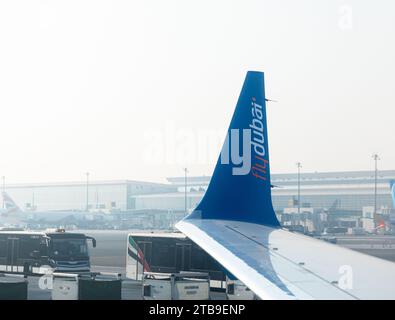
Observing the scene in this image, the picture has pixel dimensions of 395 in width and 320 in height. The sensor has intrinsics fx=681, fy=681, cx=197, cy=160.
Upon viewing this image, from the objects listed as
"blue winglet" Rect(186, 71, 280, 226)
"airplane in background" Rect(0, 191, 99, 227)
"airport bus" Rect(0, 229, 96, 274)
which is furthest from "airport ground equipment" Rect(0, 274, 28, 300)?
"airplane in background" Rect(0, 191, 99, 227)

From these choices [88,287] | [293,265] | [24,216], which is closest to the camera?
[293,265]

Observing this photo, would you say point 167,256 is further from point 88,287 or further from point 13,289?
point 13,289

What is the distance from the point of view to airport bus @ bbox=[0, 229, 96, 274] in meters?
44.1

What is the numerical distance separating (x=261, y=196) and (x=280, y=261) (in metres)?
6.77

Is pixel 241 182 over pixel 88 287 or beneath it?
over

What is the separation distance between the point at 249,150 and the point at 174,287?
13609mm

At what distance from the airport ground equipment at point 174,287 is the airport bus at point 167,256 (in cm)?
594

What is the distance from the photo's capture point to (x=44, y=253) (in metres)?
44.7

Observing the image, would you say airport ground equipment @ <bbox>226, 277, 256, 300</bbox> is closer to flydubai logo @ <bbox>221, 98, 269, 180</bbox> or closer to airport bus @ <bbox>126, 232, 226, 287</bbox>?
airport bus @ <bbox>126, 232, 226, 287</bbox>

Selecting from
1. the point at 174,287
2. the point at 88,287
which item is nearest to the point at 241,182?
the point at 88,287

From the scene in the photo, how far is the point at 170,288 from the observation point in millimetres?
30016

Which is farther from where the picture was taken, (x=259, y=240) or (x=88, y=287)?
(x=88, y=287)

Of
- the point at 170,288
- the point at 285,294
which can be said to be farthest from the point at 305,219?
the point at 285,294
